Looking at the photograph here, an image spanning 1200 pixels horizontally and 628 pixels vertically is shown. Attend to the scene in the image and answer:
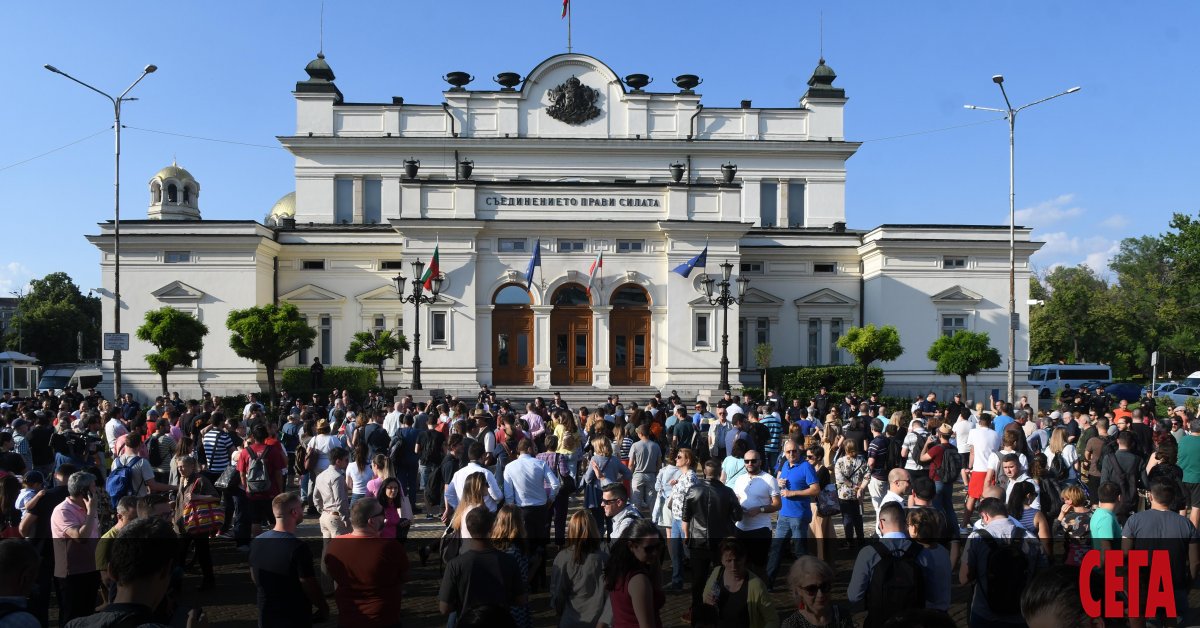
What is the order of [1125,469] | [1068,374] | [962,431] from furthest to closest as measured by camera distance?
[1068,374], [962,431], [1125,469]

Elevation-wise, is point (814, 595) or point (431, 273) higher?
point (431, 273)

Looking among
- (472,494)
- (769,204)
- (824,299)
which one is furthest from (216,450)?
(769,204)

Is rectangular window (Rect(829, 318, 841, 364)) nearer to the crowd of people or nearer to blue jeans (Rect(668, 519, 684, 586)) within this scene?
the crowd of people

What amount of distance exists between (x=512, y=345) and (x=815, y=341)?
1395 cm

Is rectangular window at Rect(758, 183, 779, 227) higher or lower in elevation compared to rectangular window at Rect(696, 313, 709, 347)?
higher

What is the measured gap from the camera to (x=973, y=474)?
40.3ft

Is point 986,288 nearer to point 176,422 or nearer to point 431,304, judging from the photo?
point 431,304

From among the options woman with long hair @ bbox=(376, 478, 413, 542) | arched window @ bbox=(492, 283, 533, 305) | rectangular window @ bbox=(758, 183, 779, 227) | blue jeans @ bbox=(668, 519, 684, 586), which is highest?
rectangular window @ bbox=(758, 183, 779, 227)

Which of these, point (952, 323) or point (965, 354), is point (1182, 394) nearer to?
point (952, 323)

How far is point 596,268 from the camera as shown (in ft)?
108

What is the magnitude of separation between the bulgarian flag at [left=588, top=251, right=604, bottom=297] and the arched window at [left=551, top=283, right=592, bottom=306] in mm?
360

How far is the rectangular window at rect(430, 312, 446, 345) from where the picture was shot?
32.4 meters

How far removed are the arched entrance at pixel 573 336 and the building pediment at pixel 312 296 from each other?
1024 centimetres

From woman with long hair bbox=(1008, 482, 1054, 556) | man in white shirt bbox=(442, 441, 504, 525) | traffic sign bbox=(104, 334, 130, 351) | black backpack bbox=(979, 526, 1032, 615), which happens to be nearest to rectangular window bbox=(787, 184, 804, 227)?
traffic sign bbox=(104, 334, 130, 351)
